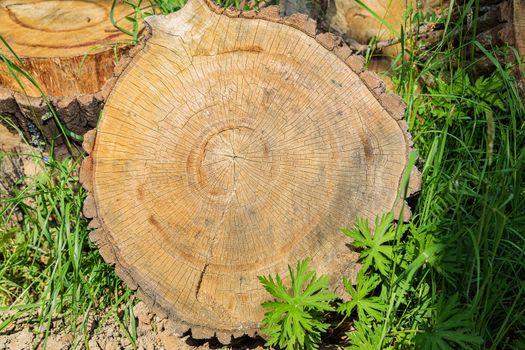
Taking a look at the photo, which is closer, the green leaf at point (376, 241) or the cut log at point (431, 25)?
the green leaf at point (376, 241)

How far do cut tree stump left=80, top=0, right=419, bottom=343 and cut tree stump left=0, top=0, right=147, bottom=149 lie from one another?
422mm

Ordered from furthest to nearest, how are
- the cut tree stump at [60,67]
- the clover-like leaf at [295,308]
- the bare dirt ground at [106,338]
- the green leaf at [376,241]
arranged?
the cut tree stump at [60,67], the bare dirt ground at [106,338], the green leaf at [376,241], the clover-like leaf at [295,308]

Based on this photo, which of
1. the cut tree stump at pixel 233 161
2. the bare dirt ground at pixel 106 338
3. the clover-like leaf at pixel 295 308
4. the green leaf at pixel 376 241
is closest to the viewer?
the clover-like leaf at pixel 295 308

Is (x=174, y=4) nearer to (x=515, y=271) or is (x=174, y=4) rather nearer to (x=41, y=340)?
(x=41, y=340)

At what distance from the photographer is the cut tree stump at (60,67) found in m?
2.63

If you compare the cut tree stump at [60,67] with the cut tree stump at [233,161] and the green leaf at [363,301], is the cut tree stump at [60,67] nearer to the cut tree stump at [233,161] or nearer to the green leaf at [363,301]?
the cut tree stump at [233,161]

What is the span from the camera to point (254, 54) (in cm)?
234

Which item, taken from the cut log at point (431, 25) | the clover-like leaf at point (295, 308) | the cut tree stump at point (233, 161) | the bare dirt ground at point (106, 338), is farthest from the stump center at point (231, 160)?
the cut log at point (431, 25)

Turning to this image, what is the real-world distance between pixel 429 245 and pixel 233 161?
868mm

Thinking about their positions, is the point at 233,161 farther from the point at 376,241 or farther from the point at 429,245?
the point at 429,245

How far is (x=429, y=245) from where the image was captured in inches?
83.2

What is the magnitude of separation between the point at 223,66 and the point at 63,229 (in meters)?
1.09

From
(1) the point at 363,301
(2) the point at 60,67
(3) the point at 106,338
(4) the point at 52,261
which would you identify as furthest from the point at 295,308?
(2) the point at 60,67

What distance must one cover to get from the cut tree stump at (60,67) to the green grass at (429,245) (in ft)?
0.69
